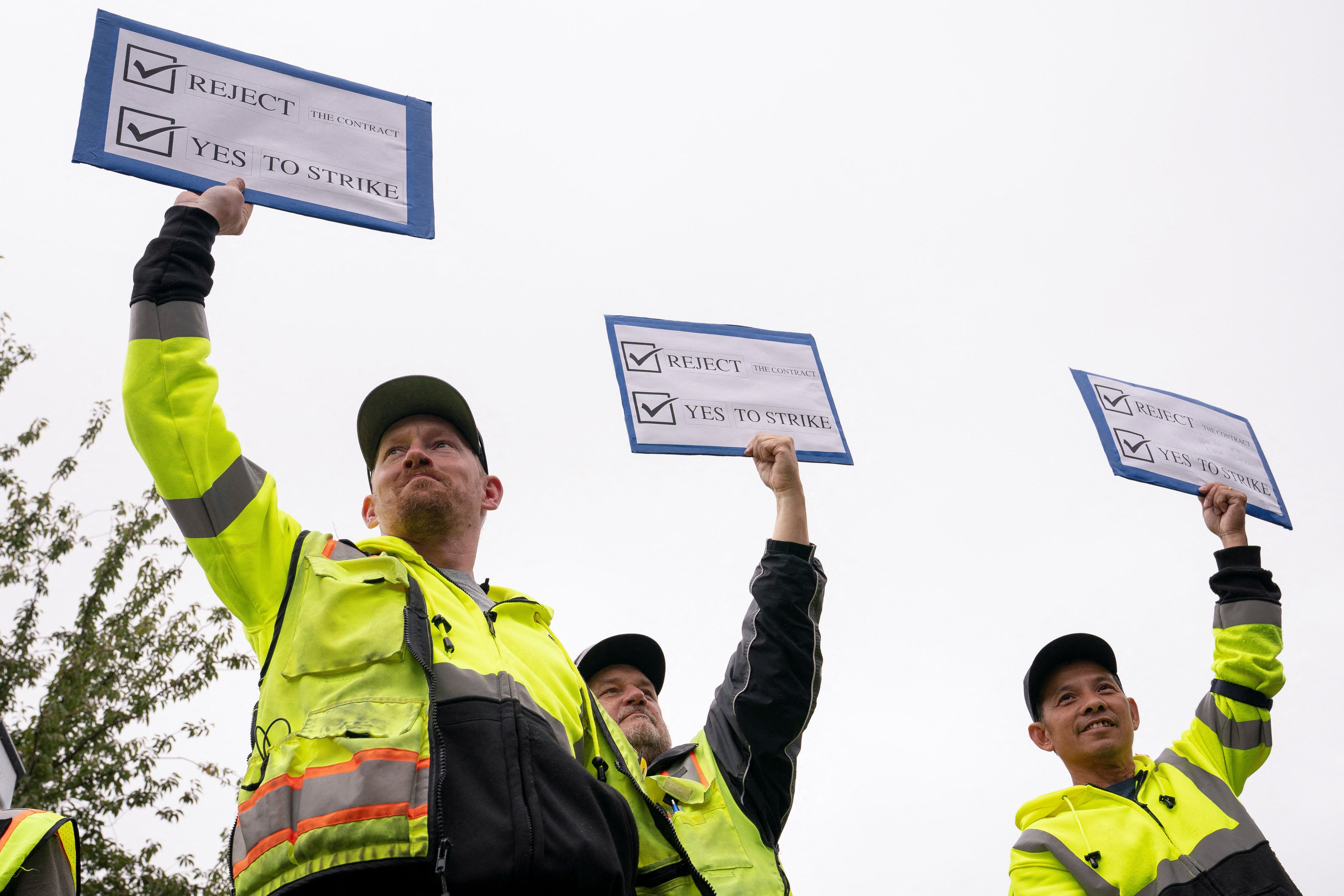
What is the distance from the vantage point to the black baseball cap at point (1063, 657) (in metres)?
4.39

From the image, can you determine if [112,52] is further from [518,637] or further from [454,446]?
[518,637]

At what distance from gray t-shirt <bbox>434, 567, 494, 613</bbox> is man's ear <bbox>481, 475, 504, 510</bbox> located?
0.39 meters

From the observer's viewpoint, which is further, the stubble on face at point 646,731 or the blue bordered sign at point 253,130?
the stubble on face at point 646,731

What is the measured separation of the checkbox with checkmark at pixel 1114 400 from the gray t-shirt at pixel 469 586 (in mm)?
3398

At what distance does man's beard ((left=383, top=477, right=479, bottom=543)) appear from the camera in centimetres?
300

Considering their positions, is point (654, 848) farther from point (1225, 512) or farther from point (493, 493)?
point (1225, 512)

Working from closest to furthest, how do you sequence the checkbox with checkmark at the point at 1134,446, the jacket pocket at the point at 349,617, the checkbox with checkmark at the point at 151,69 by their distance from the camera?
1. the jacket pocket at the point at 349,617
2. the checkbox with checkmark at the point at 151,69
3. the checkbox with checkmark at the point at 1134,446

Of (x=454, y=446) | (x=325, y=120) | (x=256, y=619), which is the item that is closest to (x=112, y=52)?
(x=325, y=120)

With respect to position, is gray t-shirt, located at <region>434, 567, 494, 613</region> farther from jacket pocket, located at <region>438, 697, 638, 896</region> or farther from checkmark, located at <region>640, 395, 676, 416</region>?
checkmark, located at <region>640, 395, 676, 416</region>

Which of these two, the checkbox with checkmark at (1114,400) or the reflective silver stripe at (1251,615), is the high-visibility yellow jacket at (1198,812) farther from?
the checkbox with checkmark at (1114,400)

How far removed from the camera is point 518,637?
2715mm

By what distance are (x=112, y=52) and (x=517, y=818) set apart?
283 cm

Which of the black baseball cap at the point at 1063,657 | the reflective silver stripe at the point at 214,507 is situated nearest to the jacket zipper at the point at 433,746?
the reflective silver stripe at the point at 214,507

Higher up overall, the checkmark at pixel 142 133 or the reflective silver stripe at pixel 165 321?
the checkmark at pixel 142 133
